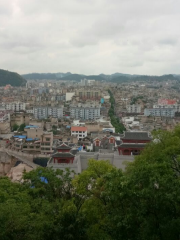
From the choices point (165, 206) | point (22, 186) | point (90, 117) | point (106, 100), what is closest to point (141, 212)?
point (165, 206)

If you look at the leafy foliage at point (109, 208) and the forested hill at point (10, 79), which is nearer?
the leafy foliage at point (109, 208)

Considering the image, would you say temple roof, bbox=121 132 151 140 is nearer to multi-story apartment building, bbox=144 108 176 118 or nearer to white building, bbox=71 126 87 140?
white building, bbox=71 126 87 140

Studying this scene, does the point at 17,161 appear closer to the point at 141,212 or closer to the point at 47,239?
the point at 47,239

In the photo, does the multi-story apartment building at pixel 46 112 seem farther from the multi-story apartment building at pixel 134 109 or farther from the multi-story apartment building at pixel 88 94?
the multi-story apartment building at pixel 88 94

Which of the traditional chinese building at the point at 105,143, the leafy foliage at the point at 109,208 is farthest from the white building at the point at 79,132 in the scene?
the leafy foliage at the point at 109,208

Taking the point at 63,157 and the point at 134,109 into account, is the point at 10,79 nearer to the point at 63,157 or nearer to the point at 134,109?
the point at 134,109
